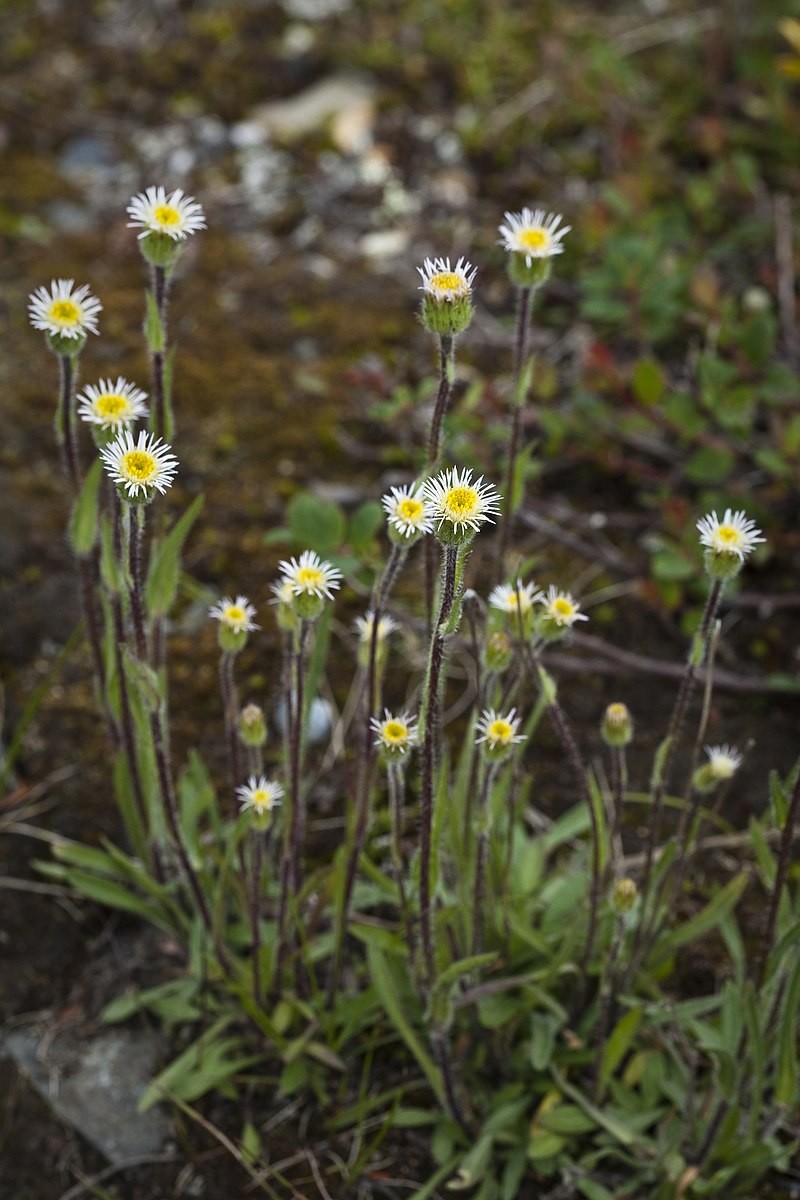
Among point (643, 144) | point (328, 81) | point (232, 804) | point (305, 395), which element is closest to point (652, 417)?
point (305, 395)

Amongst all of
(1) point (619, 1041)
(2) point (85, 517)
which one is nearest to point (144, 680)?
(2) point (85, 517)

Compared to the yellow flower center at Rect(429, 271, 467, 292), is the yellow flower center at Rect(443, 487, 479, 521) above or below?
below

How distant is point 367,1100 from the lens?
8.39 feet

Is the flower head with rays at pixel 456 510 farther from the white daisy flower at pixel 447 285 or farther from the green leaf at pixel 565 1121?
the green leaf at pixel 565 1121

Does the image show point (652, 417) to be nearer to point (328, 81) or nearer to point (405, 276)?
point (405, 276)

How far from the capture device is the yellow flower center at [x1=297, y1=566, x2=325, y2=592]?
6.82 ft

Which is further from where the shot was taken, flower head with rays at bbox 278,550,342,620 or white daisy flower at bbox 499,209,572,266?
white daisy flower at bbox 499,209,572,266

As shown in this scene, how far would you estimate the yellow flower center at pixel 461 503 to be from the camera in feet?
5.70

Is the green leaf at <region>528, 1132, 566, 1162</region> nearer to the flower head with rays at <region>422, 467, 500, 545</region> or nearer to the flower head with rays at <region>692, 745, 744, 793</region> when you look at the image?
the flower head with rays at <region>692, 745, 744, 793</region>

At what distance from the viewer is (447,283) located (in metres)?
1.99

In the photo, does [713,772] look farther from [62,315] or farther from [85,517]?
[62,315]

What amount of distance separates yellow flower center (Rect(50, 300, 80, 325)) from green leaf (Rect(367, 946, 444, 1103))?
4.26 ft

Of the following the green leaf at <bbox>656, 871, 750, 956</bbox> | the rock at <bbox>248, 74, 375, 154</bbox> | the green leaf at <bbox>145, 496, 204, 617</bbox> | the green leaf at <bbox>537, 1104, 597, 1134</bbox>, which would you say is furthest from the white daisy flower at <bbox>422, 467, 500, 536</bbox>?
the rock at <bbox>248, 74, 375, 154</bbox>

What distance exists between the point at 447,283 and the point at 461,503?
0.43m
